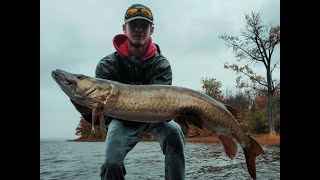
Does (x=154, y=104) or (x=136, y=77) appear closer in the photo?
(x=154, y=104)

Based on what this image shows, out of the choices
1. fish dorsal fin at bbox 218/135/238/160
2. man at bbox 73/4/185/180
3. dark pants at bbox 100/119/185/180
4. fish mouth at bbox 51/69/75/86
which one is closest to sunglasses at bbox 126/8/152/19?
man at bbox 73/4/185/180

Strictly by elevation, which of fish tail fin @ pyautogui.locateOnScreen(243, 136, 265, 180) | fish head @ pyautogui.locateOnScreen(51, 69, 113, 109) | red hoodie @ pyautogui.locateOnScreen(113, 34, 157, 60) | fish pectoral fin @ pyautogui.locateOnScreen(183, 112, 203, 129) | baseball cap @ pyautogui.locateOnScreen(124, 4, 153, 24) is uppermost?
baseball cap @ pyautogui.locateOnScreen(124, 4, 153, 24)

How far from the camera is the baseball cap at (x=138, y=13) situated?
16.0 feet

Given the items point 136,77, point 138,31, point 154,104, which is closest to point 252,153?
point 154,104

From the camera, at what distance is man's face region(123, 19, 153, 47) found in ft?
16.2

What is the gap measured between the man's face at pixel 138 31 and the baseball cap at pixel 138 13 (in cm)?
5

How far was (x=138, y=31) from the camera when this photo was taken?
5.03m

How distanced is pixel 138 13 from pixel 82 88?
1.63 metres

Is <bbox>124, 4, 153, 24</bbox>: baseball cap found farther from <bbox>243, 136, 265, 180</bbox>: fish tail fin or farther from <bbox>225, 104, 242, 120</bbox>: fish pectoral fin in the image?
<bbox>243, 136, 265, 180</bbox>: fish tail fin

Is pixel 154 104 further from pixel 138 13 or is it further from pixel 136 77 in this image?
pixel 138 13

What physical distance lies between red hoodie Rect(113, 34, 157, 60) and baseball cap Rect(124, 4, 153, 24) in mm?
391

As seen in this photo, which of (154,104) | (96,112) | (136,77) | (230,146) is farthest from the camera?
(136,77)
